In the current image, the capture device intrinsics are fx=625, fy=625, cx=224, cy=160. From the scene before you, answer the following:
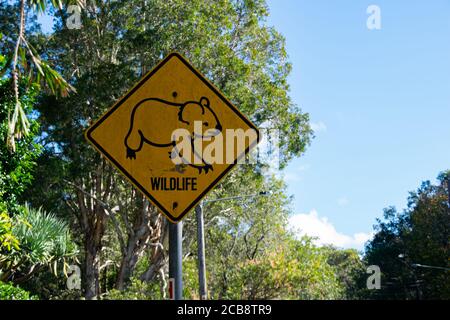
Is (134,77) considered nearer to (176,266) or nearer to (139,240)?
(139,240)

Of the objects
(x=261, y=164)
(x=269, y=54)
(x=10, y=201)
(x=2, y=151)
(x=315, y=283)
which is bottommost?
(x=315, y=283)

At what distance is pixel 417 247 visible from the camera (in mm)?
43344

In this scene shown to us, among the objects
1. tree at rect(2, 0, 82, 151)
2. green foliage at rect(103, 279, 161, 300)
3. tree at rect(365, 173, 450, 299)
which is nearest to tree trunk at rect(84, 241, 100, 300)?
green foliage at rect(103, 279, 161, 300)

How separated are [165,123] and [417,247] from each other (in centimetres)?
4220

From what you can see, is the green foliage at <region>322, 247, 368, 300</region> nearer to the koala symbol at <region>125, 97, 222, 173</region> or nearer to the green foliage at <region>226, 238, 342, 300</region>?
the green foliage at <region>226, 238, 342, 300</region>

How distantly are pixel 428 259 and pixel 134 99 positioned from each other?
41771 mm

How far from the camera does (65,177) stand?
23.6 meters

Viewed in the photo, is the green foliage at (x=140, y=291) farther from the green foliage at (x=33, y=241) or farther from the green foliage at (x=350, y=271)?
the green foliage at (x=350, y=271)

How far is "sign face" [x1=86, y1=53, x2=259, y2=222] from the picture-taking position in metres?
3.93

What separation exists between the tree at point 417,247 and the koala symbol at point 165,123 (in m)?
34.6

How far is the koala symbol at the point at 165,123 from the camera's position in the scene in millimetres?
3936

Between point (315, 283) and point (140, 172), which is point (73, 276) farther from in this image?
point (140, 172)

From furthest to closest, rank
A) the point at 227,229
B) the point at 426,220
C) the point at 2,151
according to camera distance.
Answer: the point at 426,220 < the point at 227,229 < the point at 2,151

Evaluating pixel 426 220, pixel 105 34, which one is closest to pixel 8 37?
pixel 105 34
